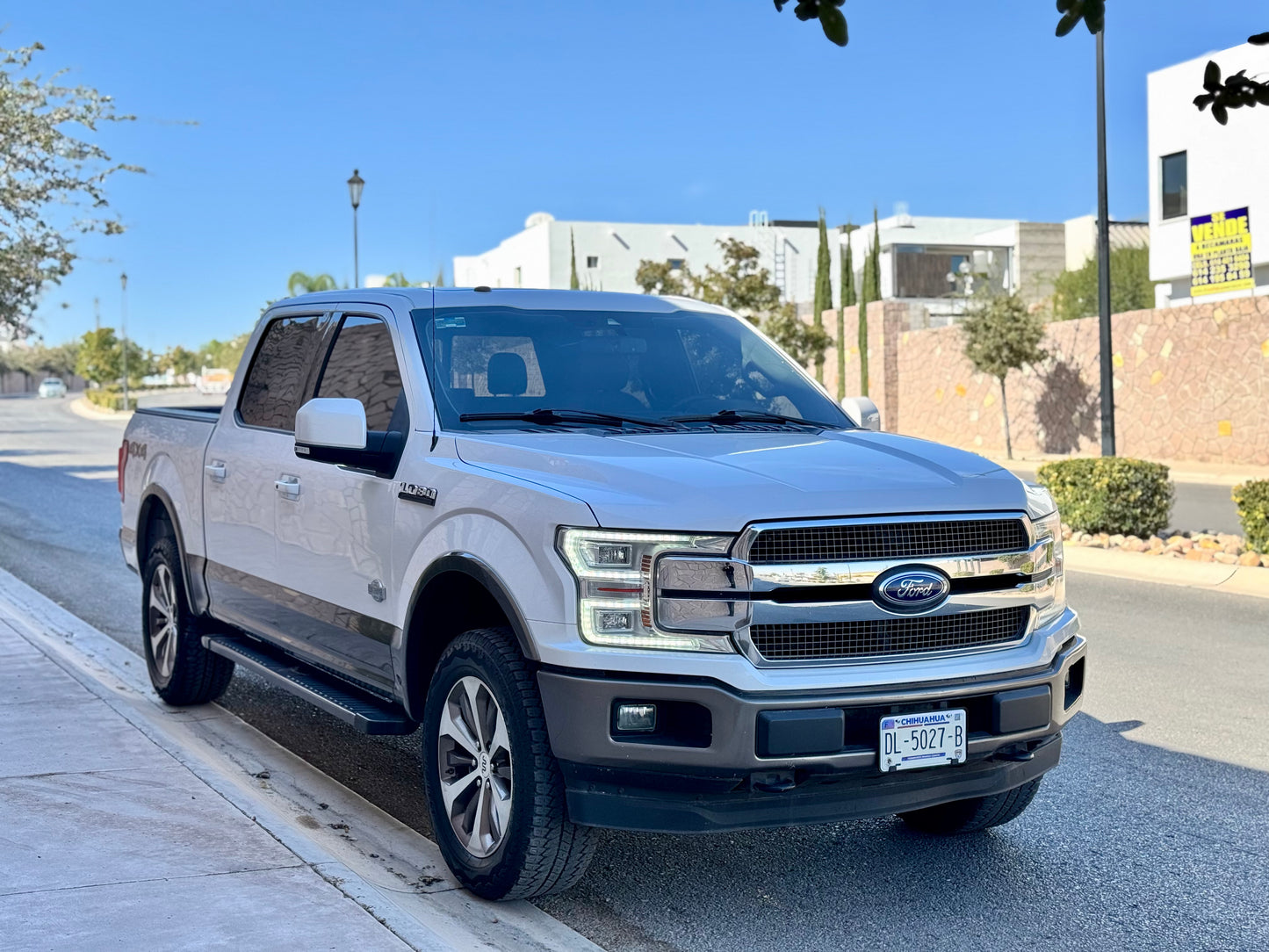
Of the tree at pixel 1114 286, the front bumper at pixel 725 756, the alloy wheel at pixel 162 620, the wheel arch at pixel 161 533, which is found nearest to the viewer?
Answer: the front bumper at pixel 725 756

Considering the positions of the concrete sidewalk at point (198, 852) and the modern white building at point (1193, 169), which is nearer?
the concrete sidewalk at point (198, 852)

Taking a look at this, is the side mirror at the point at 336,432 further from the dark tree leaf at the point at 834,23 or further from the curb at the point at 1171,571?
the curb at the point at 1171,571

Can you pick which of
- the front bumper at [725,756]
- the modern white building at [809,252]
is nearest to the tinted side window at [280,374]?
the front bumper at [725,756]

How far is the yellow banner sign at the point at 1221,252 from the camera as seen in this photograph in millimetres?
31953

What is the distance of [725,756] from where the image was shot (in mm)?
3928

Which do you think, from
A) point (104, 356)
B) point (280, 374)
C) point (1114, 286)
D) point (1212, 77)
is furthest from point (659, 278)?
point (104, 356)

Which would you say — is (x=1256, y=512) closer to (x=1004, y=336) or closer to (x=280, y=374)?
(x=280, y=374)

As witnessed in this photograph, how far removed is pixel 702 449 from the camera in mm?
4598

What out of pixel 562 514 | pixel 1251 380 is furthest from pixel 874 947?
pixel 1251 380

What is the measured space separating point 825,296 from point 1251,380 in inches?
928

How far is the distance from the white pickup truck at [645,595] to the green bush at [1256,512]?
7.56 m

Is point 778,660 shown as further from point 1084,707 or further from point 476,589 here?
point 1084,707

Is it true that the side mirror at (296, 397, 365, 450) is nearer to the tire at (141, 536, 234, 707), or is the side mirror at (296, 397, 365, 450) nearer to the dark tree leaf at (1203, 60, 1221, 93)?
the tire at (141, 536, 234, 707)

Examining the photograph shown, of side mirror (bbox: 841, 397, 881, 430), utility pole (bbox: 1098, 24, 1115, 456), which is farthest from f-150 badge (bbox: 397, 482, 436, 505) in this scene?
utility pole (bbox: 1098, 24, 1115, 456)
